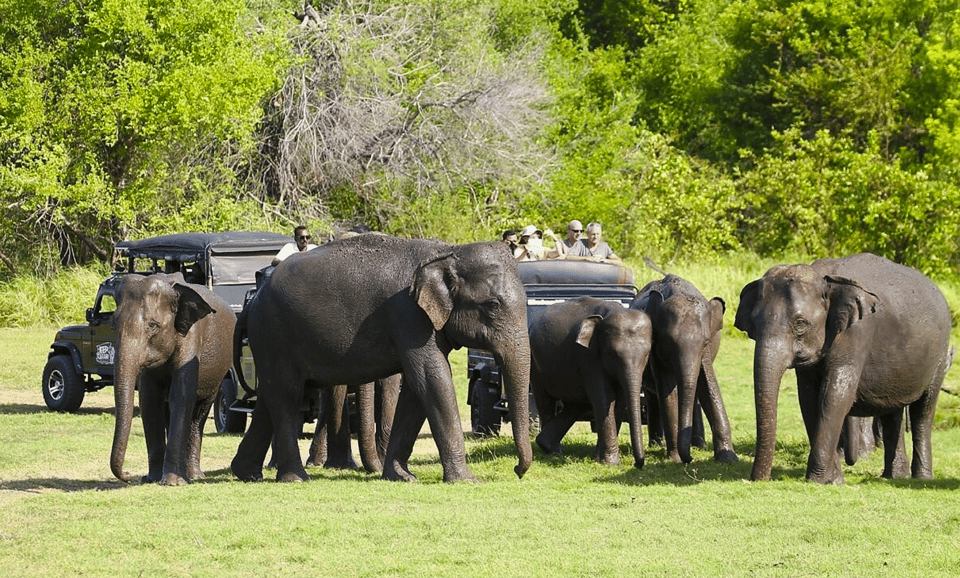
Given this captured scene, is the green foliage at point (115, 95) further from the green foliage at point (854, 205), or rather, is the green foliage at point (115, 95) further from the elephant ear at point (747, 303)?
the elephant ear at point (747, 303)

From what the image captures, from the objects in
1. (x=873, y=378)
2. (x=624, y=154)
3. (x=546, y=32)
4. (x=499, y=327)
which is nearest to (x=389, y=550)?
(x=499, y=327)

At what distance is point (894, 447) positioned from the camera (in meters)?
12.8

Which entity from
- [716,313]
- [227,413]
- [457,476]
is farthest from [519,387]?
[227,413]

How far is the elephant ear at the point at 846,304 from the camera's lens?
11.7m

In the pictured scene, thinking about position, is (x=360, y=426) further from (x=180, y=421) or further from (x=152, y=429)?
(x=152, y=429)

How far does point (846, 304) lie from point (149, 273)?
1012 centimetres

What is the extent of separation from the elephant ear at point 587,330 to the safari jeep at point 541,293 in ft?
7.04

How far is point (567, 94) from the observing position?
4147 cm

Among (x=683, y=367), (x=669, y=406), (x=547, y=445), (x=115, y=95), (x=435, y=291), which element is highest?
(x=115, y=95)

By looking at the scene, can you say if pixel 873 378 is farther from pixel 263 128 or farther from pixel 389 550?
pixel 263 128

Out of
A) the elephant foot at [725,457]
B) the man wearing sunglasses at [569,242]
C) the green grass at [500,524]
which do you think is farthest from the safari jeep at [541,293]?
the elephant foot at [725,457]

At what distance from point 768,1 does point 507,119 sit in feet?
46.0

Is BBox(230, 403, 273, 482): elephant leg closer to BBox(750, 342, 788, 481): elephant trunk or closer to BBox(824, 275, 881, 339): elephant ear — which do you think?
BBox(750, 342, 788, 481): elephant trunk

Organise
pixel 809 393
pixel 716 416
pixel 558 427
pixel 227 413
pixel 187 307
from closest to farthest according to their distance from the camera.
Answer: pixel 809 393
pixel 187 307
pixel 716 416
pixel 558 427
pixel 227 413
